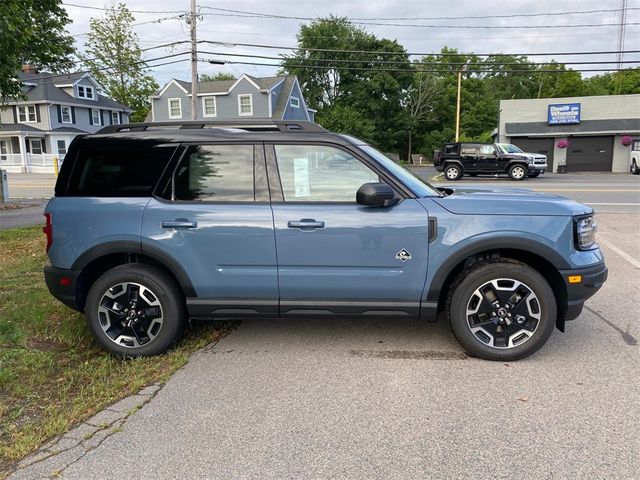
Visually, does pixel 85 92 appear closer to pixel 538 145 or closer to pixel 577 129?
pixel 538 145

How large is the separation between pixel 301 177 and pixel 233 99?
132ft

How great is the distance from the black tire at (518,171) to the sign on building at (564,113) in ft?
37.9

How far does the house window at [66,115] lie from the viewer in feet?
151

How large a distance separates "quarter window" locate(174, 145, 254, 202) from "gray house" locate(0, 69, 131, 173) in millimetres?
42183

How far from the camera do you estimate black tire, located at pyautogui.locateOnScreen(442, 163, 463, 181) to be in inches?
1089

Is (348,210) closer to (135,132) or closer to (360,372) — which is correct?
(360,372)

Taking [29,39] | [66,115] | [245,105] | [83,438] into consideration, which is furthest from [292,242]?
[66,115]

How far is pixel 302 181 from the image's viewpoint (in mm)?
4250

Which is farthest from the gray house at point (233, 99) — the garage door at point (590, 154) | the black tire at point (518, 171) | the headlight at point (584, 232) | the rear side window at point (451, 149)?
the headlight at point (584, 232)

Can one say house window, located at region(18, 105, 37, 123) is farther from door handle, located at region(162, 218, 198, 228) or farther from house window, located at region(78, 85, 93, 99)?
door handle, located at region(162, 218, 198, 228)

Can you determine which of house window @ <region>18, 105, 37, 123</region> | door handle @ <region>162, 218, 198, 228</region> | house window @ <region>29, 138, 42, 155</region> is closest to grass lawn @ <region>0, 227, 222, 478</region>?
door handle @ <region>162, 218, 198, 228</region>

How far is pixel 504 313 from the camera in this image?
162 inches

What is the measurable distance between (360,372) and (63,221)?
274 centimetres

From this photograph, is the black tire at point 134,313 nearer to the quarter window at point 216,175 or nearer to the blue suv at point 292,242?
the blue suv at point 292,242
